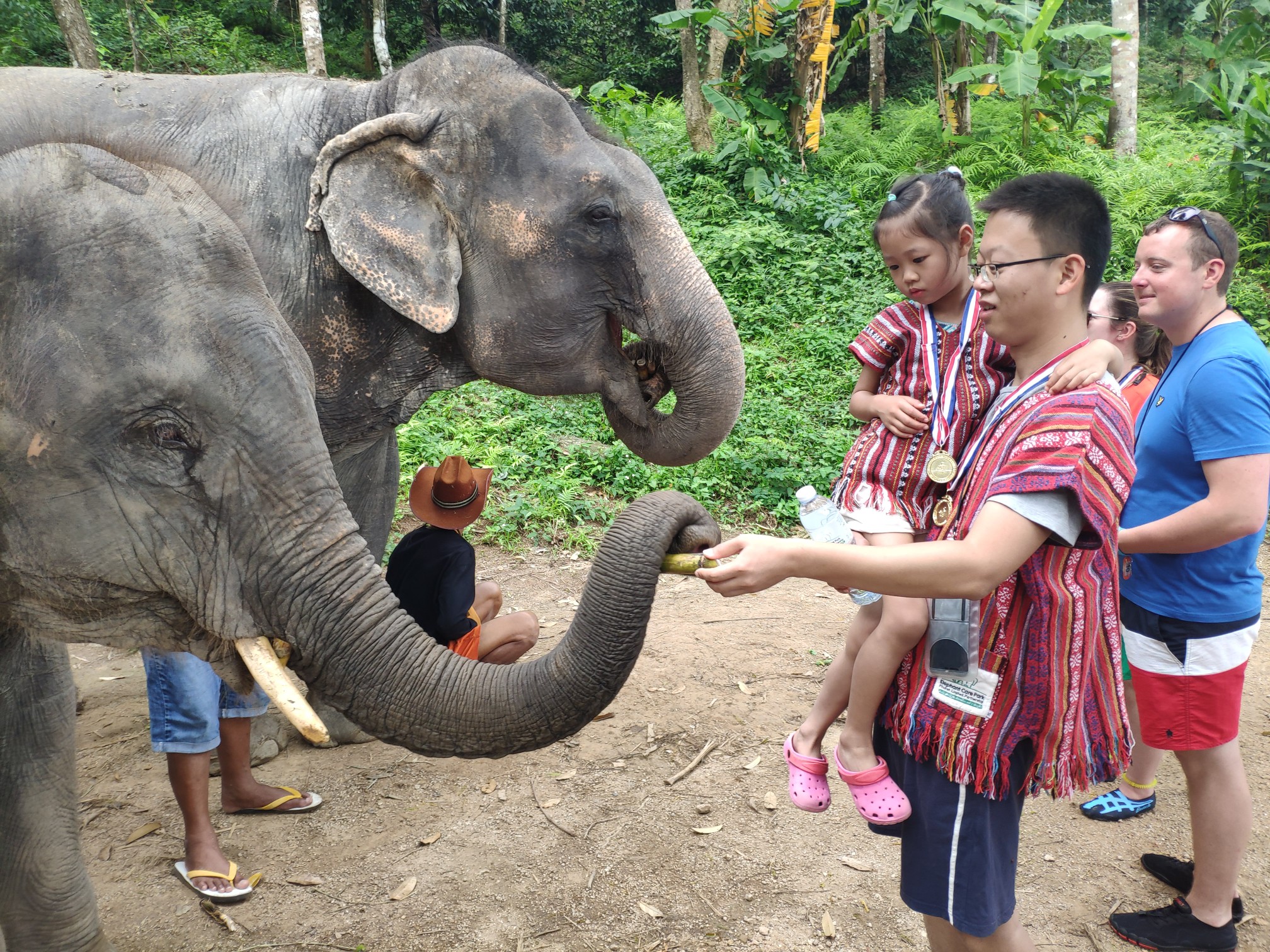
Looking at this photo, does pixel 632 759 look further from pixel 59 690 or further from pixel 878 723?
pixel 59 690

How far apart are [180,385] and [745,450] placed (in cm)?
548

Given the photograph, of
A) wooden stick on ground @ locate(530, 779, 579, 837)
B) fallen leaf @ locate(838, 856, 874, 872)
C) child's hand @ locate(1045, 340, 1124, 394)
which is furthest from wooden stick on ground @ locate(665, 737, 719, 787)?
child's hand @ locate(1045, 340, 1124, 394)

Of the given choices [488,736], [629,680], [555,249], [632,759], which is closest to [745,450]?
[629,680]

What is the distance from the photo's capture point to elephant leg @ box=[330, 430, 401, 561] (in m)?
4.07

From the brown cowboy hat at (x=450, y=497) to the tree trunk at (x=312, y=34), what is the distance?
8235 millimetres

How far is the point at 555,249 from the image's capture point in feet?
10.3

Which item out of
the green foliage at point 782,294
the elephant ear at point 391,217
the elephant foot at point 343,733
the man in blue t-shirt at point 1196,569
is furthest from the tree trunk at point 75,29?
the man in blue t-shirt at point 1196,569

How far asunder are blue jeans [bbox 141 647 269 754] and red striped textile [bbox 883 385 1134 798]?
222 centimetres

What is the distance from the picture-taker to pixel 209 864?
10.8 ft

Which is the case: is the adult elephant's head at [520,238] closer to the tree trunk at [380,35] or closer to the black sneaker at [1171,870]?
the black sneaker at [1171,870]

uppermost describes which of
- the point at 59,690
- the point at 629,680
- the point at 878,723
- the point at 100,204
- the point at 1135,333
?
the point at 100,204

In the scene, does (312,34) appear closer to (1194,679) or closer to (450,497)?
(450,497)

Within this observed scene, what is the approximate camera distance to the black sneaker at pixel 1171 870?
3381 millimetres

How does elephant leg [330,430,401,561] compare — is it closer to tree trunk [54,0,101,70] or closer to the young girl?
the young girl
